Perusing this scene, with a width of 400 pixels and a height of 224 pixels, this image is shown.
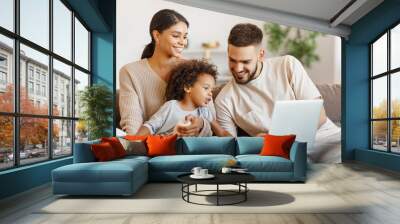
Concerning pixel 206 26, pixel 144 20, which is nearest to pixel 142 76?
pixel 144 20

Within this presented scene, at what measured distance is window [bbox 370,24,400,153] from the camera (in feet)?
25.0

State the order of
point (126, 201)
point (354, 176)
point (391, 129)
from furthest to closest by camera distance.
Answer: point (391, 129)
point (354, 176)
point (126, 201)

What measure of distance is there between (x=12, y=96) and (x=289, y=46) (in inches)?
224

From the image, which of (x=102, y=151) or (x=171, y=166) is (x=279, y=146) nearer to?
(x=171, y=166)

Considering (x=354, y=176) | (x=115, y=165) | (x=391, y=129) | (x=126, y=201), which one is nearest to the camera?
(x=126, y=201)

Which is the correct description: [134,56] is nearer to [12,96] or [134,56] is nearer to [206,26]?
[206,26]

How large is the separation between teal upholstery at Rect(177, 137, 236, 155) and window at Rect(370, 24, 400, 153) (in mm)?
3240

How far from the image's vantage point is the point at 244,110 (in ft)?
26.9

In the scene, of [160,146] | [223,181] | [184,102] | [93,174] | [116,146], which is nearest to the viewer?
[223,181]

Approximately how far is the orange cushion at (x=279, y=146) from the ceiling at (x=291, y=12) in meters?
2.89

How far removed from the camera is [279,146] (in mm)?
6273

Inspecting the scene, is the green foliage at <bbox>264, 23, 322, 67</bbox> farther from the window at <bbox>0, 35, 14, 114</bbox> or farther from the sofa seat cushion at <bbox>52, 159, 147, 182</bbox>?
the window at <bbox>0, 35, 14, 114</bbox>

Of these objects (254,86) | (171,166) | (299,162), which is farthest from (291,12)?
(171,166)

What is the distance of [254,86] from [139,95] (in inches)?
92.8
